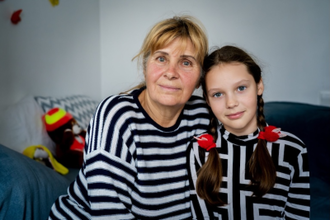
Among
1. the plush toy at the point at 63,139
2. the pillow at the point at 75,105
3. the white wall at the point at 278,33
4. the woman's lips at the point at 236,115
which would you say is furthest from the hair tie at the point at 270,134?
the white wall at the point at 278,33

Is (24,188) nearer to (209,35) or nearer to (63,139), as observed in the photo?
(63,139)

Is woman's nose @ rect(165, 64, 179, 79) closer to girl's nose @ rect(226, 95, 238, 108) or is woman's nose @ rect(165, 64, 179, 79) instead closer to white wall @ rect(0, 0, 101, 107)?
girl's nose @ rect(226, 95, 238, 108)

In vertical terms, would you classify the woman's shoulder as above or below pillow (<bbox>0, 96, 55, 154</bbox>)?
above

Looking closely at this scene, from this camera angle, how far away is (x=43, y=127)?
71.9 inches

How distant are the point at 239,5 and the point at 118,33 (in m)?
1.20

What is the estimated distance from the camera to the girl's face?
1096mm

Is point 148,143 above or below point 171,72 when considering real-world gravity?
below

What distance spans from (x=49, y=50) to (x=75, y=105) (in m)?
0.44

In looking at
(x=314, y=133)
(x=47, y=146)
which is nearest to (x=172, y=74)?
(x=47, y=146)

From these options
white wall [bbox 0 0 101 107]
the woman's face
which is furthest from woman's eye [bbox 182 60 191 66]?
white wall [bbox 0 0 101 107]

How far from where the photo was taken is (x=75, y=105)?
2.18 m

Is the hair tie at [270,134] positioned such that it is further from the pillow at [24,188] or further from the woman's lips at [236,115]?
the pillow at [24,188]

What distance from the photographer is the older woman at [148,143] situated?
37.9 inches

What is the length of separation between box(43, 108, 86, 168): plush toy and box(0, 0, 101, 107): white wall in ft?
0.82
